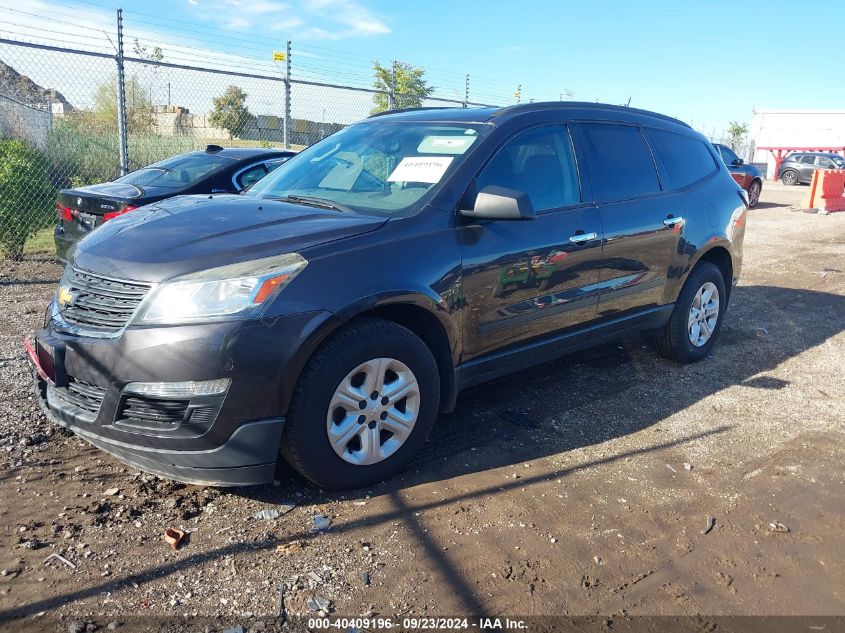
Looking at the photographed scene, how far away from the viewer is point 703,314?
5.57 metres

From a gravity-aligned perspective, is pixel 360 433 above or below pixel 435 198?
below

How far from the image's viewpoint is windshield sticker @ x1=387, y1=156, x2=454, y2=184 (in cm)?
377

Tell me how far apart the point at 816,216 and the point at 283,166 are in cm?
1686

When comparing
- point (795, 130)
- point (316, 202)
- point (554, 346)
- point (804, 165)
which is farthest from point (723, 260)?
point (795, 130)

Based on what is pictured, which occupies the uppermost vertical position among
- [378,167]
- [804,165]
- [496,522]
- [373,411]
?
[804,165]

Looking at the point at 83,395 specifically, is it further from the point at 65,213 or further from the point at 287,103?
the point at 287,103

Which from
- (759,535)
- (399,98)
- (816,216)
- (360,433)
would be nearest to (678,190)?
(759,535)

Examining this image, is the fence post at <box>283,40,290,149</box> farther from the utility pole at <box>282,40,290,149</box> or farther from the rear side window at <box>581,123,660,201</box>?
the rear side window at <box>581,123,660,201</box>

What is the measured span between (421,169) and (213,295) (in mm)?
1467

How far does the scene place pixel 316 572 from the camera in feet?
9.00

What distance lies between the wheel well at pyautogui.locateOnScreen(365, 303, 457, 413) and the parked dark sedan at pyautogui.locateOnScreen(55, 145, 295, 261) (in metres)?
3.63

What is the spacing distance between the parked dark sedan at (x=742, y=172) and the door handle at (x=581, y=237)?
13347 millimetres

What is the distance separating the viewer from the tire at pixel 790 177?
99.0ft

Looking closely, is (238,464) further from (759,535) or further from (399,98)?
(399,98)
